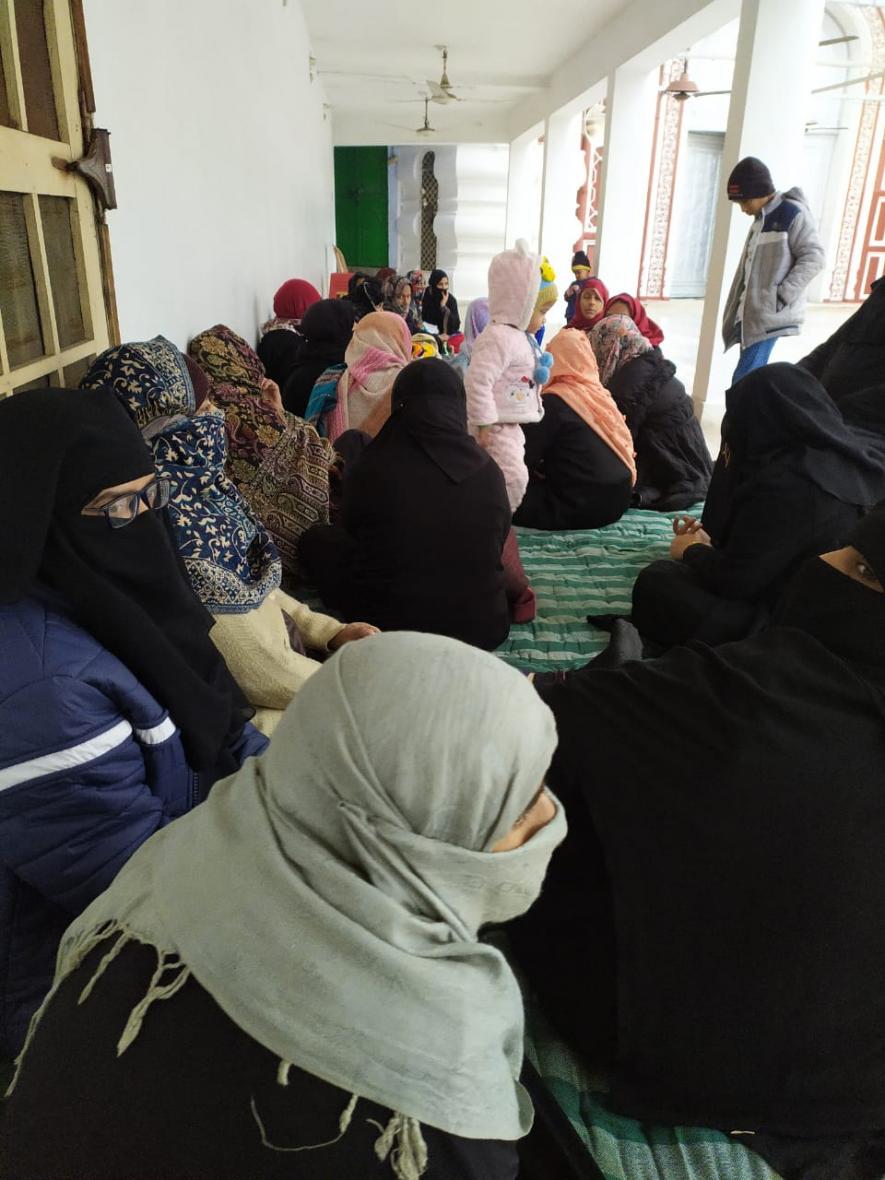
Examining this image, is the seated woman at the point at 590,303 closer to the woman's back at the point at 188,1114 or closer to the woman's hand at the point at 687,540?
the woman's hand at the point at 687,540

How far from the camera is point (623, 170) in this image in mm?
7277

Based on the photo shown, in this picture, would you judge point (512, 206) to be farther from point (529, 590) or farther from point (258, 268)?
point (529, 590)

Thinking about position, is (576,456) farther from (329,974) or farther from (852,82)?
(852,82)

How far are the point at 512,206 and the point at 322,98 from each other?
3766 mm

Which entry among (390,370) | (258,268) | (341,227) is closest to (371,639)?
(390,370)

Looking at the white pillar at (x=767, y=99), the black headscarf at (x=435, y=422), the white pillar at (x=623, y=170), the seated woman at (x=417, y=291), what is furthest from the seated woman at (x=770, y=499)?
the white pillar at (x=623, y=170)

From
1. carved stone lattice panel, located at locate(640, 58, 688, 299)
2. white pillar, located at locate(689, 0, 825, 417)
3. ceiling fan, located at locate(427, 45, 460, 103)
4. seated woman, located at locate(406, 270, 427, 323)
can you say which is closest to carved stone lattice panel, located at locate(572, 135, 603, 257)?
carved stone lattice panel, located at locate(640, 58, 688, 299)

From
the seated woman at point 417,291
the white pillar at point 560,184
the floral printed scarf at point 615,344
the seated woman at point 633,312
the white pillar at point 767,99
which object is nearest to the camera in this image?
the floral printed scarf at point 615,344

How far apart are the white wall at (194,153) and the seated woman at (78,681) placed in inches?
45.8

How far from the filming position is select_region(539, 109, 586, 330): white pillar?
9.38 meters

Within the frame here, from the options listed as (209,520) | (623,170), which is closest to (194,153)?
(209,520)

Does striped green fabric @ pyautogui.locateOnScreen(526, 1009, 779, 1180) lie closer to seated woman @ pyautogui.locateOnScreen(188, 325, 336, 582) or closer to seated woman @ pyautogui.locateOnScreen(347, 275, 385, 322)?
seated woman @ pyautogui.locateOnScreen(188, 325, 336, 582)

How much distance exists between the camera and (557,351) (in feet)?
11.3

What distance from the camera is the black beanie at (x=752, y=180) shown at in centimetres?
419
